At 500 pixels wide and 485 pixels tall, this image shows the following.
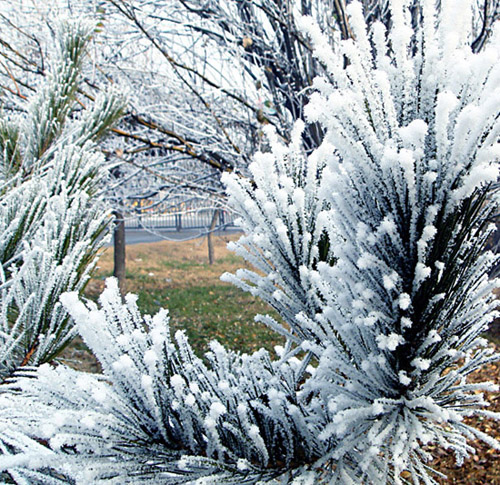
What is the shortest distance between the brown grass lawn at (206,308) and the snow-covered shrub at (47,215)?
985mm

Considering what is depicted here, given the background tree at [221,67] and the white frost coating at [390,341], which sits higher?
the background tree at [221,67]

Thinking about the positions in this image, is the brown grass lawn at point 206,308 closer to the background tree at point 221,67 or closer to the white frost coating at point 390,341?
the background tree at point 221,67

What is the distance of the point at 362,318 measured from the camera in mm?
661

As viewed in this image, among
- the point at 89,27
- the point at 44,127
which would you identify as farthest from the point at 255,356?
the point at 89,27

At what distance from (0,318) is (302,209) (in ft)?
2.95

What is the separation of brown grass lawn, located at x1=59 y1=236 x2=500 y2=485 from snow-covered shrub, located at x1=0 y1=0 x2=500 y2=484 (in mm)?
1566

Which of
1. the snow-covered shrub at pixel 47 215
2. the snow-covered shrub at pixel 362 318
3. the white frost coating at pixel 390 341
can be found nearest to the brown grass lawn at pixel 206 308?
the snow-covered shrub at pixel 47 215

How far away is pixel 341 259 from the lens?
2.25 feet

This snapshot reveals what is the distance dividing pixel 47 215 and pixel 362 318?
3.31 feet

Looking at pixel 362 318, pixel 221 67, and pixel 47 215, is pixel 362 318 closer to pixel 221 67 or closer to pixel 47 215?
pixel 47 215

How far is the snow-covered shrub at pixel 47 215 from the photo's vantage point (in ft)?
3.94

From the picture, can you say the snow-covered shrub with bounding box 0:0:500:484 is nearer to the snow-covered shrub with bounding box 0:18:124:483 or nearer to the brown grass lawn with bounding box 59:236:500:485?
the snow-covered shrub with bounding box 0:18:124:483

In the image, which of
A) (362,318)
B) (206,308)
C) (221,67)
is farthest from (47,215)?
(206,308)

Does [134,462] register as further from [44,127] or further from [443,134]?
[44,127]
